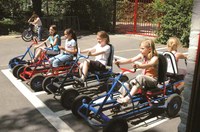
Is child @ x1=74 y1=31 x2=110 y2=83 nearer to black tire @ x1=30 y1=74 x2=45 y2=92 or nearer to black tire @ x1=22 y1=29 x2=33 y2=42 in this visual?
black tire @ x1=30 y1=74 x2=45 y2=92

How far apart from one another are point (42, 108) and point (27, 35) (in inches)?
350

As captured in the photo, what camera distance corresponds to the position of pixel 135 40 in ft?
44.8

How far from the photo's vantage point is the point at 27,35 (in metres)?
13.1

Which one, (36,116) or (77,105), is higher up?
(77,105)

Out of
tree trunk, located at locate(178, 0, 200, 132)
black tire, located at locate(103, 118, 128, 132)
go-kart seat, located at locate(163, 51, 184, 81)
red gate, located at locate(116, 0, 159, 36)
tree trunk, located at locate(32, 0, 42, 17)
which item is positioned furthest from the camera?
tree trunk, located at locate(32, 0, 42, 17)

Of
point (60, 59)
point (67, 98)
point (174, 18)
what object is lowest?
point (67, 98)

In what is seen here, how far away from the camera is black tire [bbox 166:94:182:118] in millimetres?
4410

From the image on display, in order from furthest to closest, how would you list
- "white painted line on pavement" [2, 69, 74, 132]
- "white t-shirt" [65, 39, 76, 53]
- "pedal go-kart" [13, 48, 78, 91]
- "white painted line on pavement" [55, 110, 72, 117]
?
"pedal go-kart" [13, 48, 78, 91] < "white t-shirt" [65, 39, 76, 53] < "white painted line on pavement" [55, 110, 72, 117] < "white painted line on pavement" [2, 69, 74, 132]

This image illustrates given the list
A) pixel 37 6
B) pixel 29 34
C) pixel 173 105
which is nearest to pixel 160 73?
pixel 173 105

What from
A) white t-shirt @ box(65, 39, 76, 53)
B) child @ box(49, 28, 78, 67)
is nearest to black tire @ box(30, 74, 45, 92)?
child @ box(49, 28, 78, 67)

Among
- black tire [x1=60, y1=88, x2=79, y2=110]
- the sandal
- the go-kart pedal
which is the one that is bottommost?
black tire [x1=60, y1=88, x2=79, y2=110]

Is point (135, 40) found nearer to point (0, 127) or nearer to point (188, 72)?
point (0, 127)

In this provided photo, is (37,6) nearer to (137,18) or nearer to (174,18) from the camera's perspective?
(137,18)

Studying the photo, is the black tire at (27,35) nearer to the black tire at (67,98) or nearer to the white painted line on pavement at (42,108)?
the white painted line on pavement at (42,108)
